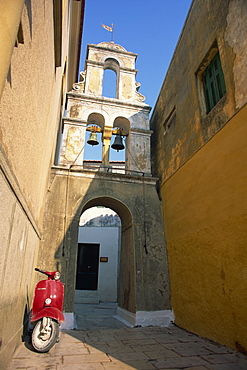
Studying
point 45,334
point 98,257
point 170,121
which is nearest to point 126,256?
point 45,334

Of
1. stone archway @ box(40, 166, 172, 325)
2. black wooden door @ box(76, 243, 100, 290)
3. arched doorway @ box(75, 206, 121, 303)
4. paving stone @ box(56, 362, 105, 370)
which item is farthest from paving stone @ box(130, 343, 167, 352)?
black wooden door @ box(76, 243, 100, 290)

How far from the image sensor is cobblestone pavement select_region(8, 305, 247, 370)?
10.8 ft

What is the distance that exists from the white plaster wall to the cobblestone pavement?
653 cm

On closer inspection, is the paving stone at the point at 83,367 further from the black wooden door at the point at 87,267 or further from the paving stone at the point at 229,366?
the black wooden door at the point at 87,267

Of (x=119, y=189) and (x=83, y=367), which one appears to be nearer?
(x=83, y=367)

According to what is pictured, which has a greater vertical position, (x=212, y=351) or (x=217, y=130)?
(x=217, y=130)

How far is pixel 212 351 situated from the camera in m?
3.90

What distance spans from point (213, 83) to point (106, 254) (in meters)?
9.49

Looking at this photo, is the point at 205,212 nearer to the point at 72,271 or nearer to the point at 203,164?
the point at 203,164

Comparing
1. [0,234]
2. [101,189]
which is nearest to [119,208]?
[101,189]

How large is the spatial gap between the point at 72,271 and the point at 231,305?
3.78 metres

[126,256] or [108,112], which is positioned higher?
[108,112]

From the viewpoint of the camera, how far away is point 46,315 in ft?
12.7

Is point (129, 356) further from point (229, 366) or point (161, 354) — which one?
point (229, 366)
